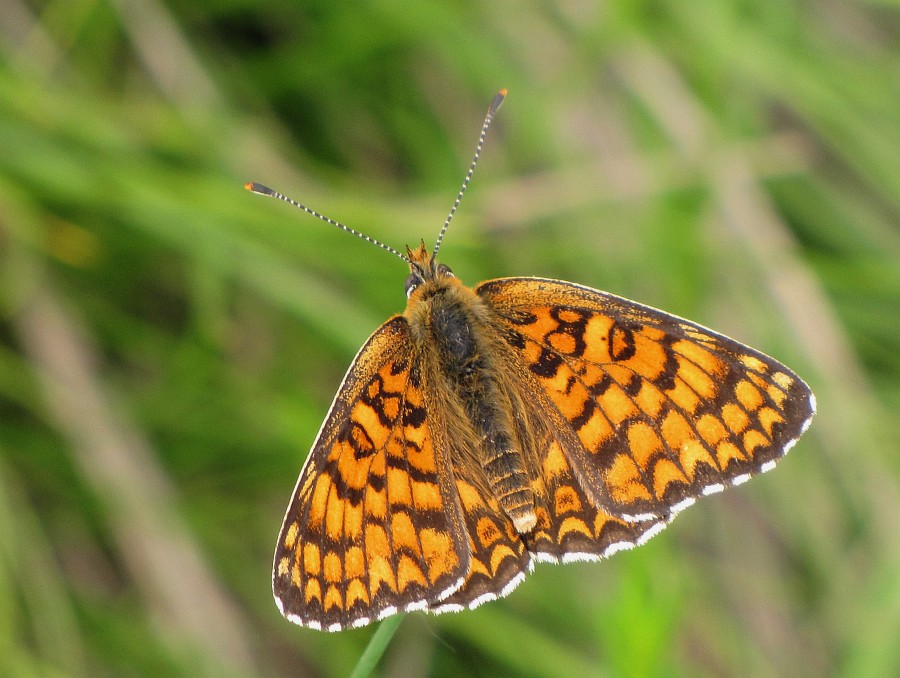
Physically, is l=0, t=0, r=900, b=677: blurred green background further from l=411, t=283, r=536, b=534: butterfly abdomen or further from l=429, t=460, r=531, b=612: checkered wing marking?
l=429, t=460, r=531, b=612: checkered wing marking

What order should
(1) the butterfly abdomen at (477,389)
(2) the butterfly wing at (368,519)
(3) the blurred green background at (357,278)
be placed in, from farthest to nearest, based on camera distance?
(3) the blurred green background at (357,278)
(1) the butterfly abdomen at (477,389)
(2) the butterfly wing at (368,519)

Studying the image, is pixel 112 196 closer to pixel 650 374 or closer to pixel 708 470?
pixel 650 374

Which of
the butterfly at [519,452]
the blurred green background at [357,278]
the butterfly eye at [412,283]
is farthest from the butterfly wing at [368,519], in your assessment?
the blurred green background at [357,278]

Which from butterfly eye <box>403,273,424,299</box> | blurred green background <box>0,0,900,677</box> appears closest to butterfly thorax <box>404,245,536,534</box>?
butterfly eye <box>403,273,424,299</box>

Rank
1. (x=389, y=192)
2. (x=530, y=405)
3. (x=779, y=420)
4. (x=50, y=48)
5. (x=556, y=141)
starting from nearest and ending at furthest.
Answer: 1. (x=779, y=420)
2. (x=530, y=405)
3. (x=50, y=48)
4. (x=556, y=141)
5. (x=389, y=192)

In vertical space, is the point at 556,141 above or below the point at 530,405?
above

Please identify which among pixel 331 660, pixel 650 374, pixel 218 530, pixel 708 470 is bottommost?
pixel 331 660

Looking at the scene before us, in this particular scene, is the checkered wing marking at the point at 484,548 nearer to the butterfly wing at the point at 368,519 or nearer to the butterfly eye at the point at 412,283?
the butterfly wing at the point at 368,519

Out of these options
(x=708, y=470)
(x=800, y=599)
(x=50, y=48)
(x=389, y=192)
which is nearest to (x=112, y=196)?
(x=50, y=48)
